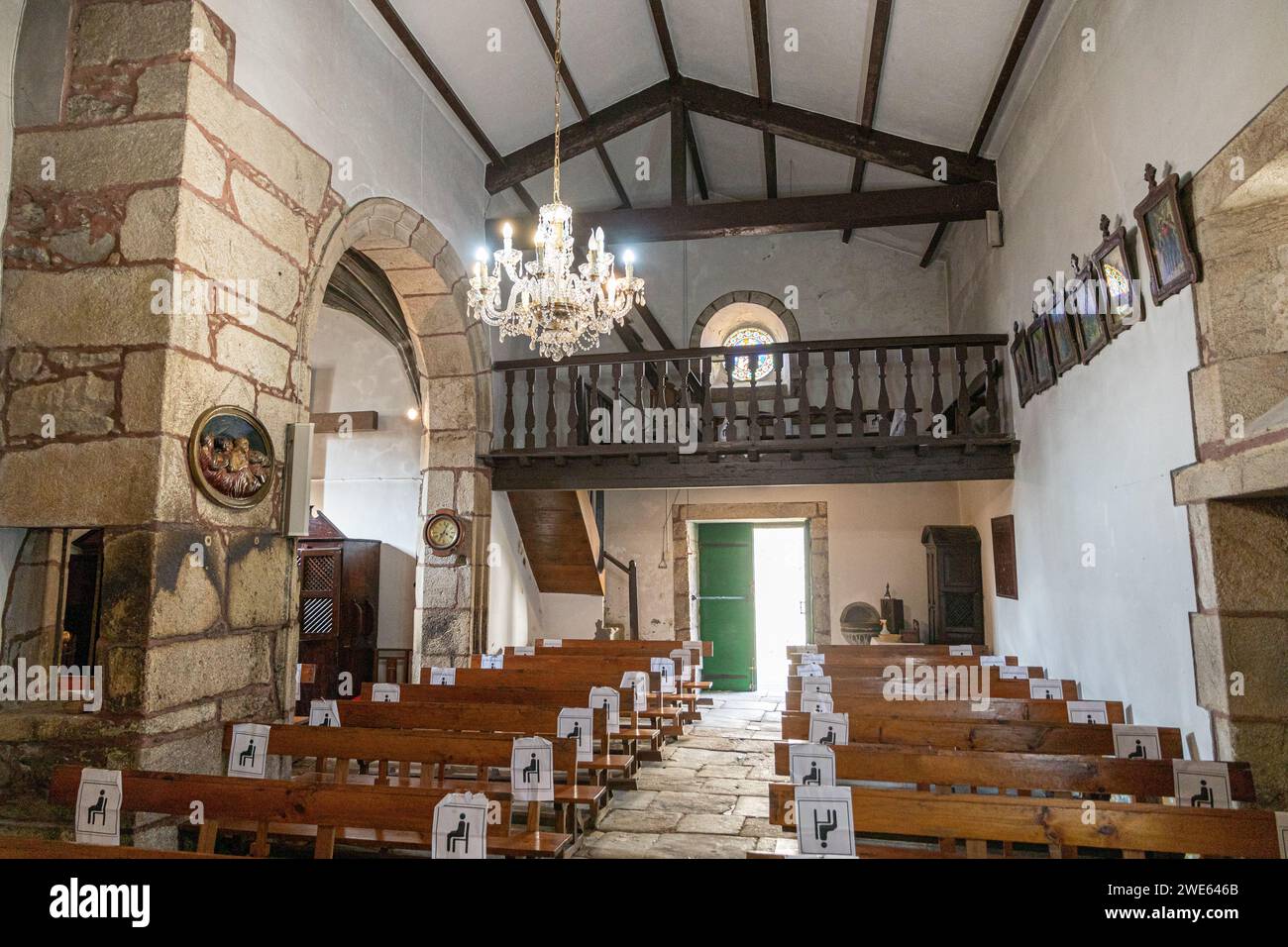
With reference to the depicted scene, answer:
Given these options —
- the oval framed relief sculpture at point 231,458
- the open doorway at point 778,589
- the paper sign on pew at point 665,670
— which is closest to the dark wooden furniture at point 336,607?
the paper sign on pew at point 665,670

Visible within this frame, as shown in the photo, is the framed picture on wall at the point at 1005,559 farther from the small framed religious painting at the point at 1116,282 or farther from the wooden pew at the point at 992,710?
the small framed religious painting at the point at 1116,282

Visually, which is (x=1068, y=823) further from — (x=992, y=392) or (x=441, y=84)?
(x=441, y=84)

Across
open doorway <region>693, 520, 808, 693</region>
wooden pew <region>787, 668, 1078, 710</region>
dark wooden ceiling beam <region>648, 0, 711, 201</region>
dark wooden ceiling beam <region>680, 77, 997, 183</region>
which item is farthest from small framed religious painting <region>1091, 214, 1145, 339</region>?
open doorway <region>693, 520, 808, 693</region>

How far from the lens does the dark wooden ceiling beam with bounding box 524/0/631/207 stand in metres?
5.44

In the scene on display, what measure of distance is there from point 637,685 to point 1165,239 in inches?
136

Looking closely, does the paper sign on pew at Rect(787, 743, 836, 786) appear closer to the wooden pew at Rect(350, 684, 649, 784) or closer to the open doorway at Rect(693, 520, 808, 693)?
the wooden pew at Rect(350, 684, 649, 784)

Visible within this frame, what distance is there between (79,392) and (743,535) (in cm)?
716

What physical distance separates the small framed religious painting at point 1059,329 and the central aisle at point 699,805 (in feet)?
9.73

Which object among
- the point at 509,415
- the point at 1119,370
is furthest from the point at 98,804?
the point at 509,415

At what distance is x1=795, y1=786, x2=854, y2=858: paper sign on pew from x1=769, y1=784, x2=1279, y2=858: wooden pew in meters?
0.09
